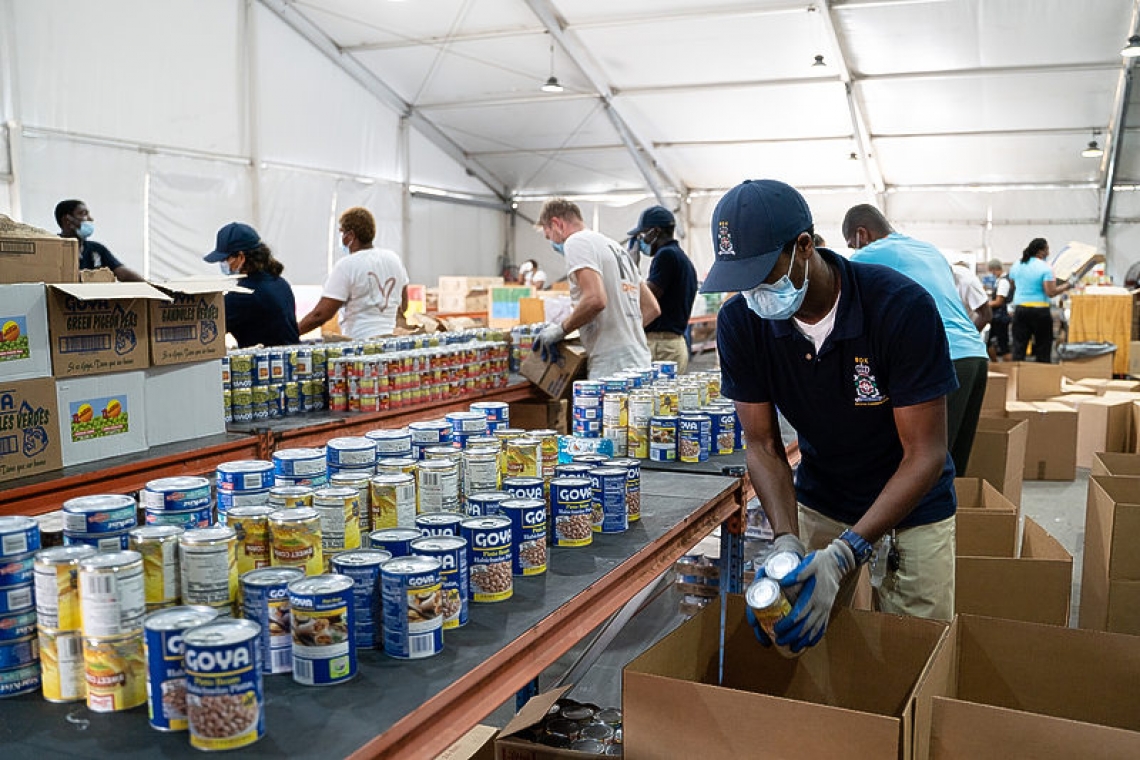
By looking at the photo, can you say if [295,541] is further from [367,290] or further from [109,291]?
[367,290]

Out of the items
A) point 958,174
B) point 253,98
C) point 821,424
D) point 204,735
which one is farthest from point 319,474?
point 958,174

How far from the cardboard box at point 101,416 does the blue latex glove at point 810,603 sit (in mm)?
2336

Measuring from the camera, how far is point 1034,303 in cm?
994

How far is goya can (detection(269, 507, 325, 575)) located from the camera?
1523mm

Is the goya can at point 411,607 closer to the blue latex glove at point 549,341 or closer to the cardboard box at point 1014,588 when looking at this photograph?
the cardboard box at point 1014,588

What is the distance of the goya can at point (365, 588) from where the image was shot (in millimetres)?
1465

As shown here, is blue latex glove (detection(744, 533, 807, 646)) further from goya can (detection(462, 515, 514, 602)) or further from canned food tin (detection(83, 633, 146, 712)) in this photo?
canned food tin (detection(83, 633, 146, 712))

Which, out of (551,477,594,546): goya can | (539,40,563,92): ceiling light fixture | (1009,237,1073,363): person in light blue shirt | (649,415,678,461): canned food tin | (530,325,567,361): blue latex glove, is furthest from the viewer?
(539,40,563,92): ceiling light fixture

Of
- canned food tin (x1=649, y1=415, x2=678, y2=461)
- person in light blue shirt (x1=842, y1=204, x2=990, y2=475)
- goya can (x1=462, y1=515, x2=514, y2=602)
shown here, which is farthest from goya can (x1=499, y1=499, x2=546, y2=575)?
person in light blue shirt (x1=842, y1=204, x2=990, y2=475)

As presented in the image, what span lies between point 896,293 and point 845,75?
1149cm

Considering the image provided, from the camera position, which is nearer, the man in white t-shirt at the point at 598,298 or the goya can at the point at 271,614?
the goya can at the point at 271,614

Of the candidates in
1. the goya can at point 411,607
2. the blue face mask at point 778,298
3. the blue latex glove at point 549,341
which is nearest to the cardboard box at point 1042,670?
the blue face mask at point 778,298

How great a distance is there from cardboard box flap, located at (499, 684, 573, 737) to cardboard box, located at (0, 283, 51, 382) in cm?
179

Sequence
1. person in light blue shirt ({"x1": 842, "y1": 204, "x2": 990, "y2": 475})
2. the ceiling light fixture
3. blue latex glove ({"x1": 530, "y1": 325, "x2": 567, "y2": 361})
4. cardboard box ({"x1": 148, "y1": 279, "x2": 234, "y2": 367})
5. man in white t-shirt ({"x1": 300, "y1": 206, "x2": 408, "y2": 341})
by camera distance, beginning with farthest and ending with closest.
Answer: the ceiling light fixture
man in white t-shirt ({"x1": 300, "y1": 206, "x2": 408, "y2": 341})
blue latex glove ({"x1": 530, "y1": 325, "x2": 567, "y2": 361})
person in light blue shirt ({"x1": 842, "y1": 204, "x2": 990, "y2": 475})
cardboard box ({"x1": 148, "y1": 279, "x2": 234, "y2": 367})
